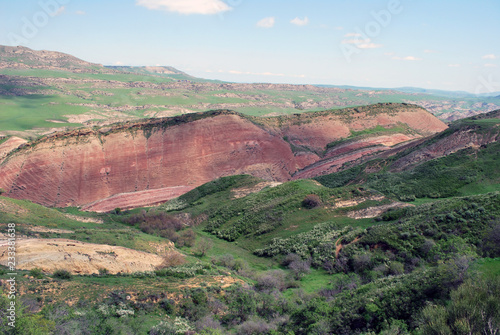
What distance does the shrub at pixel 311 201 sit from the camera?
32.2m

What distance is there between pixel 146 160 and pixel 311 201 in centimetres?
3020

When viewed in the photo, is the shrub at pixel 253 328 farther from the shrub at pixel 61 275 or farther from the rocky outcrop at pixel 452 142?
the rocky outcrop at pixel 452 142

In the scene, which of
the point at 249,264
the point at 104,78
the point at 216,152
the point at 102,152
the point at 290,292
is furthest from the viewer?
the point at 104,78

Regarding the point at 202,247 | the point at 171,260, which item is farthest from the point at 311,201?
the point at 171,260

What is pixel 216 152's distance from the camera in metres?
56.9

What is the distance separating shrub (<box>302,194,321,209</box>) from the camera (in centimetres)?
3216

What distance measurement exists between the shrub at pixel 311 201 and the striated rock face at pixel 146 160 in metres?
22.3

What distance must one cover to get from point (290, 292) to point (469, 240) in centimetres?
1085

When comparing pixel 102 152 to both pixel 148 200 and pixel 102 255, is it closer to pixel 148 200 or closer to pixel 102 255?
pixel 148 200

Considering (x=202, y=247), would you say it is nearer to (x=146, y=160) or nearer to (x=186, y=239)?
(x=186, y=239)

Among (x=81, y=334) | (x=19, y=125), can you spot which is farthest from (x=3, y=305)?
(x=19, y=125)

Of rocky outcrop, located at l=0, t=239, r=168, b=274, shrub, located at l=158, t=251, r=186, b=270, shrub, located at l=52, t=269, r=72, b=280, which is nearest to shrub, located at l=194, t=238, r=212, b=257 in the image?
shrub, located at l=158, t=251, r=186, b=270

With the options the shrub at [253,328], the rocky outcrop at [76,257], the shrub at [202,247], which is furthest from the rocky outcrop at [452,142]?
the rocky outcrop at [76,257]

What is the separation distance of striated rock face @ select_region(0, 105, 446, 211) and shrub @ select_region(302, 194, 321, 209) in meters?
22.3
